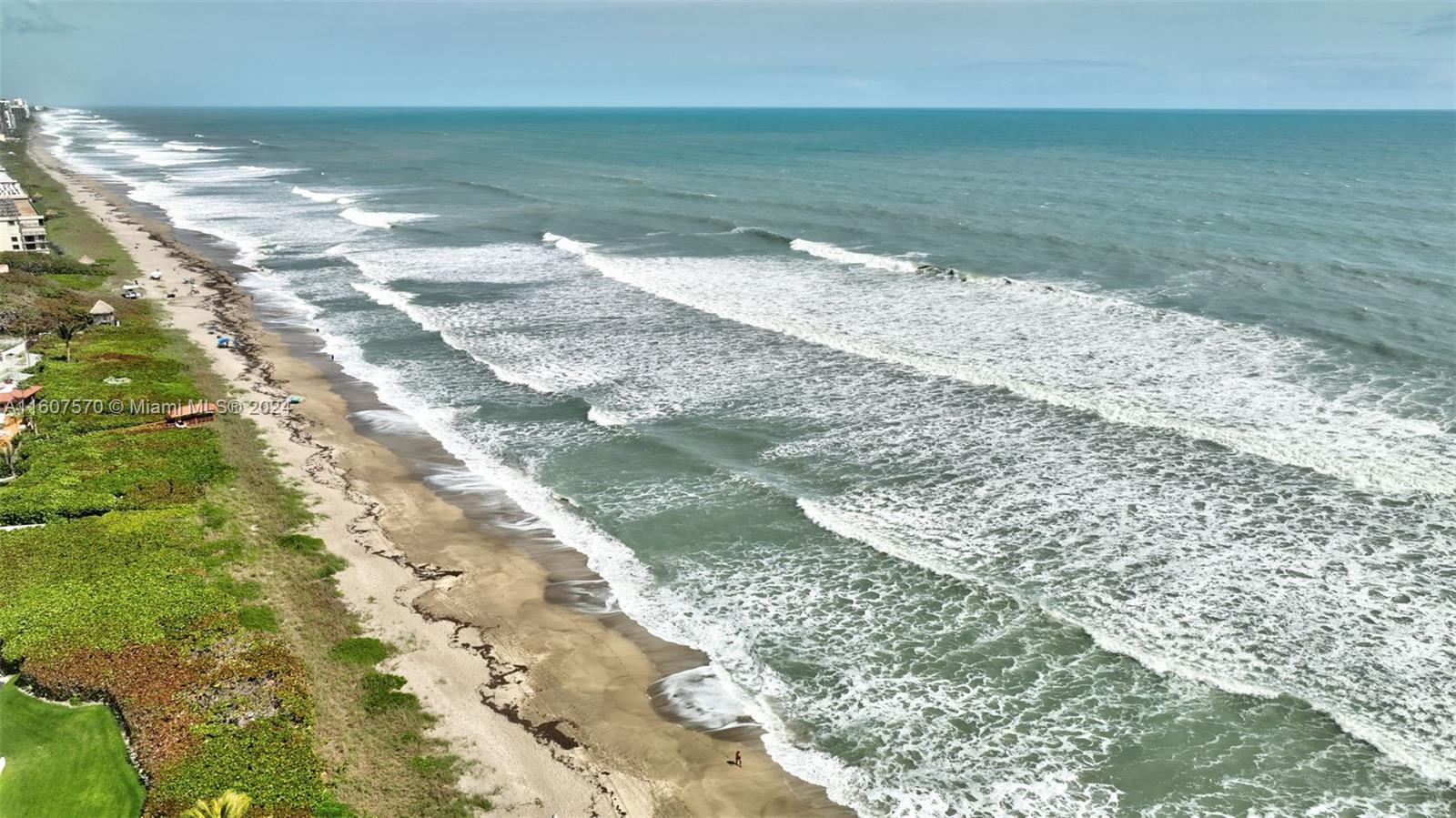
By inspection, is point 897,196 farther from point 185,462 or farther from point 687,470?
point 185,462

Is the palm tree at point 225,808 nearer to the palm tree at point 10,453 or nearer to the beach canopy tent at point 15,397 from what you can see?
the palm tree at point 10,453

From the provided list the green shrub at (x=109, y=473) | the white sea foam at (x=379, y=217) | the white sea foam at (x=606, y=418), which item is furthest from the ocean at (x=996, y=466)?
the green shrub at (x=109, y=473)

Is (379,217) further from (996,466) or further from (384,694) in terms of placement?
(384,694)

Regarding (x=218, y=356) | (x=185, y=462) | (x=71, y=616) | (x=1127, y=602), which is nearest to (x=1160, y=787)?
(x=1127, y=602)

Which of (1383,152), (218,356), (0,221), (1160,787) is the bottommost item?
(1160,787)

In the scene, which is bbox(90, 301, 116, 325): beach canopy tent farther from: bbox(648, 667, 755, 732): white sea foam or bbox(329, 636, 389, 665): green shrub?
bbox(648, 667, 755, 732): white sea foam

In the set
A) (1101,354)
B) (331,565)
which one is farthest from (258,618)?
(1101,354)
